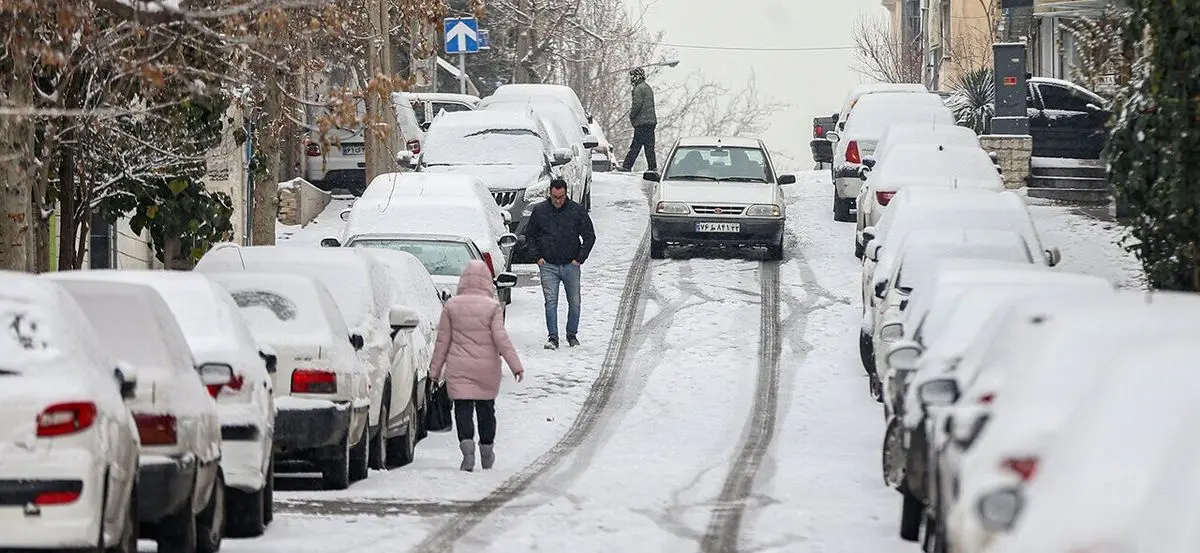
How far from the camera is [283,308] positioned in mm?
14086

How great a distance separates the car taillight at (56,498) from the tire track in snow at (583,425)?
2.83 m

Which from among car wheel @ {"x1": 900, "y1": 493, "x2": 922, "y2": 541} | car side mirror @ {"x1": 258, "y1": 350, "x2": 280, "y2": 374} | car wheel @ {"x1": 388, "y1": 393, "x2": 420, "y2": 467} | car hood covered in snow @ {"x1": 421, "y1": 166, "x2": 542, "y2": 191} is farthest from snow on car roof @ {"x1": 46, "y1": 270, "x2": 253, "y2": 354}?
car hood covered in snow @ {"x1": 421, "y1": 166, "x2": 542, "y2": 191}

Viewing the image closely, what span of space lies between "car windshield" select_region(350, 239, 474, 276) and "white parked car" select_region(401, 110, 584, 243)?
557 cm

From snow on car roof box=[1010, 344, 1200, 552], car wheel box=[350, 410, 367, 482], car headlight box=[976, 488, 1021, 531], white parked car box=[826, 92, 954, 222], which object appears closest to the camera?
snow on car roof box=[1010, 344, 1200, 552]

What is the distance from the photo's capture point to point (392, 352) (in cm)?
1589

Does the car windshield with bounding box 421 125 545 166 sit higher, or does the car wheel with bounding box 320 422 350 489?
the car windshield with bounding box 421 125 545 166

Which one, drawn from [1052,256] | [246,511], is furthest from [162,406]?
[1052,256]

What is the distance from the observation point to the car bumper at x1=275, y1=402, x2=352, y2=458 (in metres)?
13.5

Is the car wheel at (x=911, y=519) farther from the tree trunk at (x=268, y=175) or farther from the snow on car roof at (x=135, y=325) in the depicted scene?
the tree trunk at (x=268, y=175)

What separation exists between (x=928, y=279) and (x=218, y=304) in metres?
5.01

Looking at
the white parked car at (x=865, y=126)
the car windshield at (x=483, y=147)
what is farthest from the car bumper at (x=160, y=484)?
the white parked car at (x=865, y=126)

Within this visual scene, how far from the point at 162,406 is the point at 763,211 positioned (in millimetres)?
18261

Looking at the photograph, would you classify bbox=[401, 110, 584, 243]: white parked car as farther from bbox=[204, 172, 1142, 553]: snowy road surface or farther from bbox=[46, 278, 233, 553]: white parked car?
bbox=[46, 278, 233, 553]: white parked car

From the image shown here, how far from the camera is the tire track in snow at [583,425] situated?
40.1ft
